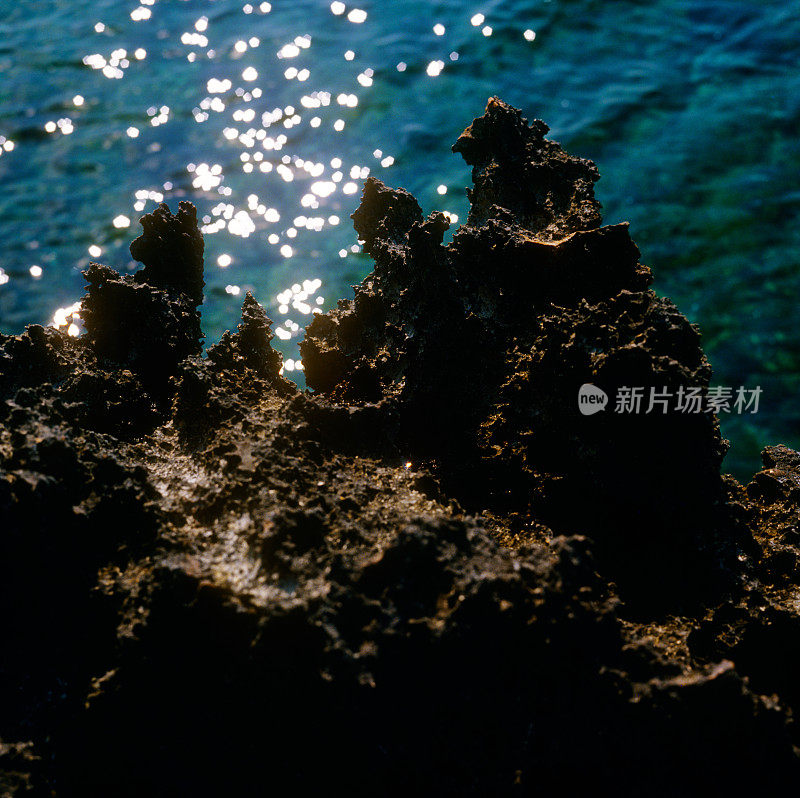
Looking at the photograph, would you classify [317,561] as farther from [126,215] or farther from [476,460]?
[126,215]

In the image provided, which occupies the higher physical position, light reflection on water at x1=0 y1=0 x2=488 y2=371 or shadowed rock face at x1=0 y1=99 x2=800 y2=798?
light reflection on water at x1=0 y1=0 x2=488 y2=371

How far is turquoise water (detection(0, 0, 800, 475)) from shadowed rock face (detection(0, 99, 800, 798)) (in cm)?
362

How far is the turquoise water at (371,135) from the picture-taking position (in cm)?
717

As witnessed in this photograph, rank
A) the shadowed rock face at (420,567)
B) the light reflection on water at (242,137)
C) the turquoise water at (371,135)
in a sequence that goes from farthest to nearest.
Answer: the light reflection on water at (242,137) → the turquoise water at (371,135) → the shadowed rock face at (420,567)

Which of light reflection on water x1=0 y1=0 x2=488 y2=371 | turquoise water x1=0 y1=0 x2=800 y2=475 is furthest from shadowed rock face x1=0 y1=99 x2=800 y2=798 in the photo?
light reflection on water x1=0 y1=0 x2=488 y2=371

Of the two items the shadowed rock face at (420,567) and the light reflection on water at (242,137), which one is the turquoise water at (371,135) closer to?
the light reflection on water at (242,137)

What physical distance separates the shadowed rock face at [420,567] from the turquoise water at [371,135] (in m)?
3.62

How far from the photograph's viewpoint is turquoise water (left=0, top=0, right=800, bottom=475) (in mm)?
7168

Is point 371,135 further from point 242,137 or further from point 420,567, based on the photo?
point 420,567

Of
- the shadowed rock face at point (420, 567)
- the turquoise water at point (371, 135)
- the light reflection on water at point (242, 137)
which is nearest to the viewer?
the shadowed rock face at point (420, 567)

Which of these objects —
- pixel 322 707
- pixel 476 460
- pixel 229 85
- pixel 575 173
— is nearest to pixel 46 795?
pixel 322 707

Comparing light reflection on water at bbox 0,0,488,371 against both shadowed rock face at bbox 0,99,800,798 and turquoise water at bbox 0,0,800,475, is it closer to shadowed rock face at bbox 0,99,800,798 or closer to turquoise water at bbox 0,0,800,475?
turquoise water at bbox 0,0,800,475

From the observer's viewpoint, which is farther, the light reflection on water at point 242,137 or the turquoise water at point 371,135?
the light reflection on water at point 242,137

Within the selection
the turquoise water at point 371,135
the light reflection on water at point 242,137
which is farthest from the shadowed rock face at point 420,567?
the light reflection on water at point 242,137
